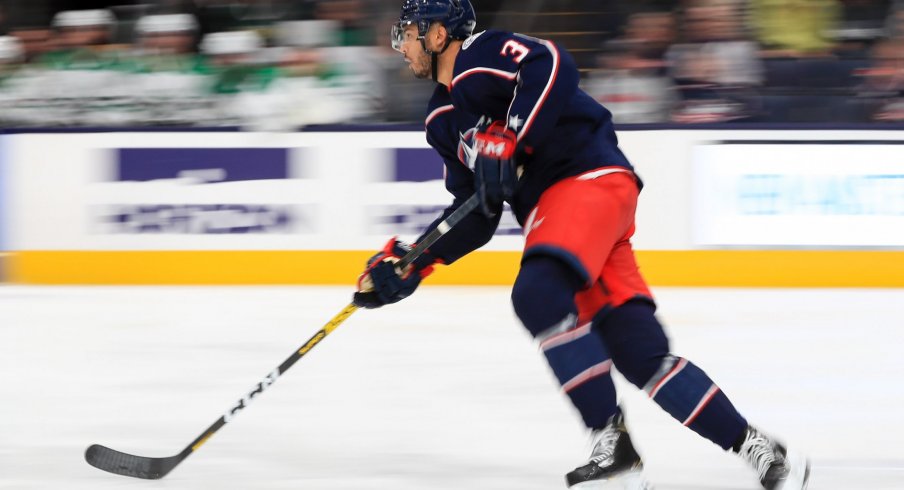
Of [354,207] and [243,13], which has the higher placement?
[243,13]

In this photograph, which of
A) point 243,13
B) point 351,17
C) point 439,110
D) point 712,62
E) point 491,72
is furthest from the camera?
point 243,13

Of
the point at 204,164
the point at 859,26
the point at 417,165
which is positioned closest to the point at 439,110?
the point at 417,165

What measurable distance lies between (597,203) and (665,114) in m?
3.97

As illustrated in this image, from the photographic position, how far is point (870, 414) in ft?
11.0

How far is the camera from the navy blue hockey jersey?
235 cm

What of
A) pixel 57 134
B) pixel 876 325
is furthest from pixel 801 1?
pixel 57 134

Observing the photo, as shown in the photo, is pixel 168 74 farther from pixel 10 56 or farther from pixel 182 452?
pixel 182 452

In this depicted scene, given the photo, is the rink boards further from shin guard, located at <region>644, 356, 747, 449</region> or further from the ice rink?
shin guard, located at <region>644, 356, 747, 449</region>

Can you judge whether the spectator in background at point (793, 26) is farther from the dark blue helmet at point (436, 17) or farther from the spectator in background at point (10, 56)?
the dark blue helmet at point (436, 17)

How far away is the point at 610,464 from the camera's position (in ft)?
7.54

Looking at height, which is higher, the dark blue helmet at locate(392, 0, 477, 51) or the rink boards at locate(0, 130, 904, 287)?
the dark blue helmet at locate(392, 0, 477, 51)

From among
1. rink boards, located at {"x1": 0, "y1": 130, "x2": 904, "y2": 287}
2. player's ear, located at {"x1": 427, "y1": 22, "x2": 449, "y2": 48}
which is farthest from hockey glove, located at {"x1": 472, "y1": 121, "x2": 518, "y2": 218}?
rink boards, located at {"x1": 0, "y1": 130, "x2": 904, "y2": 287}

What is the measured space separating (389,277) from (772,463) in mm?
862

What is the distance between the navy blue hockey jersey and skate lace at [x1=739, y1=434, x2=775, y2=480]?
1.96 feet
